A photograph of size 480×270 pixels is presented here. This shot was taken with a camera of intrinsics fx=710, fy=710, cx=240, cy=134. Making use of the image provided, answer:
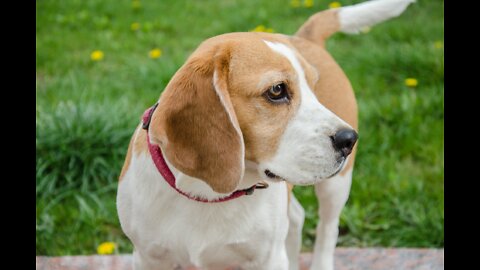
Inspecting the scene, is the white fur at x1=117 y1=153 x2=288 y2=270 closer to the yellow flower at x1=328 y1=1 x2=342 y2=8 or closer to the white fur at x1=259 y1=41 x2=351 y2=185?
the white fur at x1=259 y1=41 x2=351 y2=185

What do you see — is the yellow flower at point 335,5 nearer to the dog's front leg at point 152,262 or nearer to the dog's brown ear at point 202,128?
the dog's front leg at point 152,262

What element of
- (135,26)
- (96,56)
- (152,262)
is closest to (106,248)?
(152,262)

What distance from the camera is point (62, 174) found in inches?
179

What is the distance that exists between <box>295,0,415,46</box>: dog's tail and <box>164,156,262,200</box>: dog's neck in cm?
115

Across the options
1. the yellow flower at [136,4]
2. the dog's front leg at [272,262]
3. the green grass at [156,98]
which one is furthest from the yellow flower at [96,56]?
the dog's front leg at [272,262]

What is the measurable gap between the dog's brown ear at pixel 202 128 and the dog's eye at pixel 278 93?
0.14 metres

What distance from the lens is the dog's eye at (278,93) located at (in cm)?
246

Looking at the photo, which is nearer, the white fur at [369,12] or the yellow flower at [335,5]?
the white fur at [369,12]

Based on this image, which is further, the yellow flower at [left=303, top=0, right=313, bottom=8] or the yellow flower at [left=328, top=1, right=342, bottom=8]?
the yellow flower at [left=303, top=0, right=313, bottom=8]

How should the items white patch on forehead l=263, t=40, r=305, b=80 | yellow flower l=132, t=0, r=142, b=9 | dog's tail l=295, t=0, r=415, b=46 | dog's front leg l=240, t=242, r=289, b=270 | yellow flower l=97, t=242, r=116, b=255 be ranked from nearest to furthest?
white patch on forehead l=263, t=40, r=305, b=80, dog's front leg l=240, t=242, r=289, b=270, dog's tail l=295, t=0, r=415, b=46, yellow flower l=97, t=242, r=116, b=255, yellow flower l=132, t=0, r=142, b=9

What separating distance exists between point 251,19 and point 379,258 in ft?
12.7

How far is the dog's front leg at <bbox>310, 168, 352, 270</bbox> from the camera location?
3445mm

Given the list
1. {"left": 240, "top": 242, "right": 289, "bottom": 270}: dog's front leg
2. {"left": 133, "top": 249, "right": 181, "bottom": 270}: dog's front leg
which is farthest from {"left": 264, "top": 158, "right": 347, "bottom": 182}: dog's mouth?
{"left": 133, "top": 249, "right": 181, "bottom": 270}: dog's front leg
